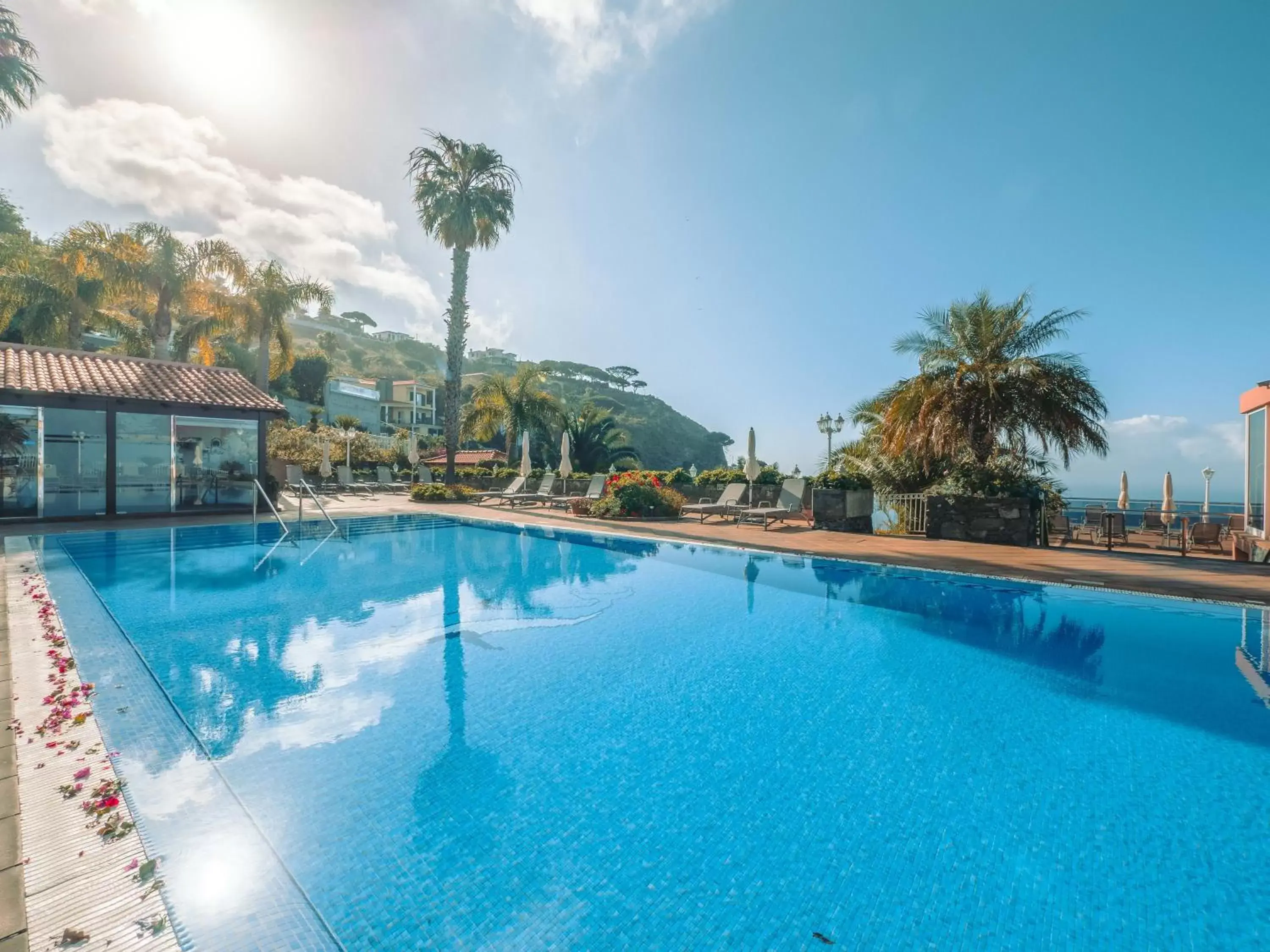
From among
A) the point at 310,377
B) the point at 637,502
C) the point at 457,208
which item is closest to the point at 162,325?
the point at 457,208

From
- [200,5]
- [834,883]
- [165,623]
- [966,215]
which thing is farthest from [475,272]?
[834,883]

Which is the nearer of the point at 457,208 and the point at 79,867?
the point at 79,867

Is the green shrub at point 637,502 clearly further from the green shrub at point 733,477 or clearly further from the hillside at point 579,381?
the hillside at point 579,381

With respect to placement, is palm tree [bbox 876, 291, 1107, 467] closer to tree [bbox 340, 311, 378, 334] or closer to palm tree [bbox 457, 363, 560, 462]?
palm tree [bbox 457, 363, 560, 462]

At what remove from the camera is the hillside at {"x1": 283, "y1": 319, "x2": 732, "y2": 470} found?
75.9m

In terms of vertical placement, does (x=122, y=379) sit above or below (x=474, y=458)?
above

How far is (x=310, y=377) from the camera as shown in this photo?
58344mm

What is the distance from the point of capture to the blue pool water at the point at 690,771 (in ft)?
7.30

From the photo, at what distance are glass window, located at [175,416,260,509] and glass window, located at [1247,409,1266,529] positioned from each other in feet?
73.9

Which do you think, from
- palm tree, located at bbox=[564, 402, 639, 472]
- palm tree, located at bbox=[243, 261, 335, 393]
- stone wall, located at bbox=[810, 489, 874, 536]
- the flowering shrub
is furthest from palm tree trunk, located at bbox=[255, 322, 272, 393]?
stone wall, located at bbox=[810, 489, 874, 536]

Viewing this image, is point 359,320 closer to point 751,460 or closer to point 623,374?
point 623,374

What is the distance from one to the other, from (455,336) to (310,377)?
46964mm

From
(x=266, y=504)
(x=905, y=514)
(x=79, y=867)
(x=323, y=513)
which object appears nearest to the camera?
(x=79, y=867)

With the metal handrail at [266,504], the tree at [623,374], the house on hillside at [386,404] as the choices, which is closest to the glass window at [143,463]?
the metal handrail at [266,504]
